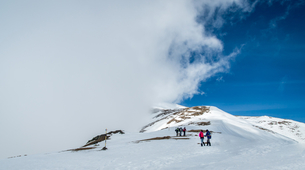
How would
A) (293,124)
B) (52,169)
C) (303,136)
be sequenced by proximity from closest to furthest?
(52,169), (303,136), (293,124)

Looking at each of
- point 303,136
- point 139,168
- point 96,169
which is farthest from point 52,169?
point 303,136

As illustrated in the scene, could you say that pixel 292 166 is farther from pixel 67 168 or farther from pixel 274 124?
pixel 274 124

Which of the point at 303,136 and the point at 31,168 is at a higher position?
the point at 31,168

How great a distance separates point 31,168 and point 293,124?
4844 inches

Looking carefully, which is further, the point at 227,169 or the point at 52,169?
the point at 52,169

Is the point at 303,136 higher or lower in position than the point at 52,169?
lower

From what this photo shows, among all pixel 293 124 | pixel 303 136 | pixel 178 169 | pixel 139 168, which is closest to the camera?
pixel 178 169

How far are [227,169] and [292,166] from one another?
4.35 metres

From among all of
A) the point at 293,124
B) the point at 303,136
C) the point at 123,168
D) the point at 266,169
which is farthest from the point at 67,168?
the point at 293,124

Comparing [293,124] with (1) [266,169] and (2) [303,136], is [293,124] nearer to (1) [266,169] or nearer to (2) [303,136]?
(2) [303,136]

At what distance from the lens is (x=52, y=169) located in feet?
40.8

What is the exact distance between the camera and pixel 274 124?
93.6m

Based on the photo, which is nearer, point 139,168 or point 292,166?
point 292,166

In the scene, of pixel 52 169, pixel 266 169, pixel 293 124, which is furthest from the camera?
pixel 293 124
